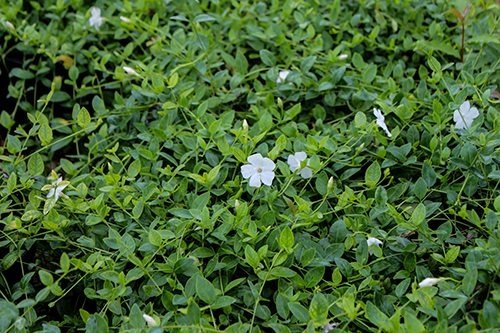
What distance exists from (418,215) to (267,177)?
372mm

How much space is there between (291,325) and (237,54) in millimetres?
1044

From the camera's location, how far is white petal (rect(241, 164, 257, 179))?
178 cm

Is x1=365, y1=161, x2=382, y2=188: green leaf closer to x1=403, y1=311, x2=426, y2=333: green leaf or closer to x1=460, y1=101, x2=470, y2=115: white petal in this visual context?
Answer: x1=460, y1=101, x2=470, y2=115: white petal

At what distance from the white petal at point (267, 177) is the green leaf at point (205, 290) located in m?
0.32

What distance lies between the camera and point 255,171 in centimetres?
178

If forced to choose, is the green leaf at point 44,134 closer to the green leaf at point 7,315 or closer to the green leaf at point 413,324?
the green leaf at point 7,315

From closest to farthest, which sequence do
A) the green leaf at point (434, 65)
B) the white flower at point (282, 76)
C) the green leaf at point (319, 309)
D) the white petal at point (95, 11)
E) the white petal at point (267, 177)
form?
the green leaf at point (319, 309), the white petal at point (267, 177), the green leaf at point (434, 65), the white flower at point (282, 76), the white petal at point (95, 11)

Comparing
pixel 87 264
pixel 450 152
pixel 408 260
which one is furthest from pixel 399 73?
pixel 87 264

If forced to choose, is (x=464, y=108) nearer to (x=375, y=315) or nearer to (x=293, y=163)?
(x=293, y=163)

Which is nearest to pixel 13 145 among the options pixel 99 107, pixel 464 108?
pixel 99 107

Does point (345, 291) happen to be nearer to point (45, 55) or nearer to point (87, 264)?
point (87, 264)

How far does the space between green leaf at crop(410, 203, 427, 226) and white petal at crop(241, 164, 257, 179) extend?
0.40m

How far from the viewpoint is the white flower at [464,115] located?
1.87 m

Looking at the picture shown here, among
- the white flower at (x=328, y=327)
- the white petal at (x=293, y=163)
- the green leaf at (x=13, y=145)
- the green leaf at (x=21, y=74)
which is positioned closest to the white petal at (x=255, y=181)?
the white petal at (x=293, y=163)
